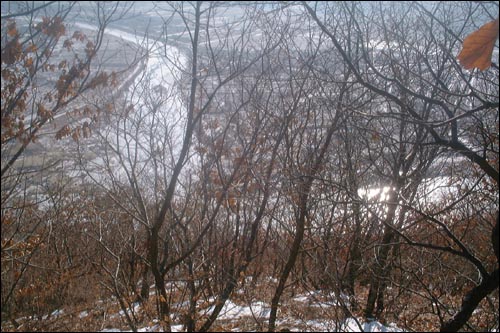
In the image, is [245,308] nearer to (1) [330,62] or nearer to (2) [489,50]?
(1) [330,62]

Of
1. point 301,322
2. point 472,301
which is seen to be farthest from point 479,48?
point 301,322

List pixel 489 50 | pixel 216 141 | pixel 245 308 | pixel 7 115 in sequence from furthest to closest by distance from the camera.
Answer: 1. pixel 216 141
2. pixel 245 308
3. pixel 7 115
4. pixel 489 50

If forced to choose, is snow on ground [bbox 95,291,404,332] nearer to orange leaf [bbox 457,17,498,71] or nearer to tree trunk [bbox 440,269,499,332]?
tree trunk [bbox 440,269,499,332]

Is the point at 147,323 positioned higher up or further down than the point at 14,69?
further down

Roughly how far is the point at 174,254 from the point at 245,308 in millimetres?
1297

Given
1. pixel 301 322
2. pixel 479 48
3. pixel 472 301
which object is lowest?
pixel 301 322

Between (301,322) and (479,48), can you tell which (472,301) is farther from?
(301,322)

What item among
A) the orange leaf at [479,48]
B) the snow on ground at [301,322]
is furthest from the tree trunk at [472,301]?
the orange leaf at [479,48]

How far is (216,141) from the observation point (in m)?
8.19

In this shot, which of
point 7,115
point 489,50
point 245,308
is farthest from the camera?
point 245,308

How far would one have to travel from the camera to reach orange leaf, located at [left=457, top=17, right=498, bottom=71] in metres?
1.34

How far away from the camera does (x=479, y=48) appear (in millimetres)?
1362

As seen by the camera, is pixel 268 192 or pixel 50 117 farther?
pixel 268 192

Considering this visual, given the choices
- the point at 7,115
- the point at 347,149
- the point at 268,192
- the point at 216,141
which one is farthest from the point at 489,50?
the point at 216,141
